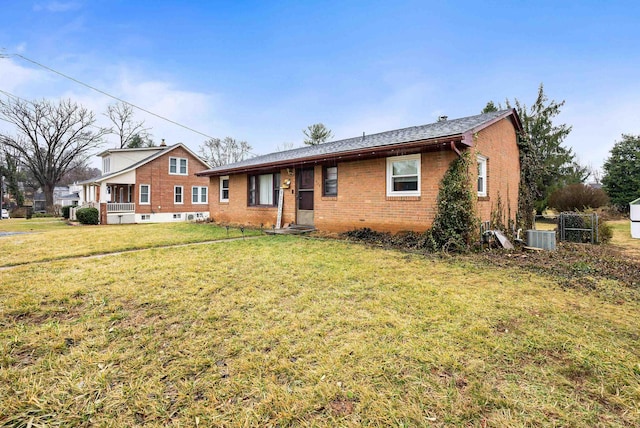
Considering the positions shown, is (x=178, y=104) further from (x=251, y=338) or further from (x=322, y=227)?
(x=251, y=338)

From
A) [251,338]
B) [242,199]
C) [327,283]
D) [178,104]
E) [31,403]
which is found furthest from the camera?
[178,104]

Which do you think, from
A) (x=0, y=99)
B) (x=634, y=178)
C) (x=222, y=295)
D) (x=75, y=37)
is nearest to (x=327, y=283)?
(x=222, y=295)

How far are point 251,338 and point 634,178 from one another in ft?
98.1

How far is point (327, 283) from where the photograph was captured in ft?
14.7

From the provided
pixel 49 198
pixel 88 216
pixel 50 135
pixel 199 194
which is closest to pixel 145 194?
pixel 88 216

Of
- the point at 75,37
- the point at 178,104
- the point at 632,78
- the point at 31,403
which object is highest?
the point at 75,37

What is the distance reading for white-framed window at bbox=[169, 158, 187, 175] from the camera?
22.7 meters

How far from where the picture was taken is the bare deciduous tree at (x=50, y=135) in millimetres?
27094

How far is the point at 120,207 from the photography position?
67.5ft

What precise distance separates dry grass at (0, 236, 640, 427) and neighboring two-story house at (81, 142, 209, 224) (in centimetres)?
1857

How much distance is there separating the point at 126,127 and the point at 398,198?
36.8 meters

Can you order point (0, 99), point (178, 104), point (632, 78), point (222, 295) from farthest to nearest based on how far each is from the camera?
point (0, 99) → point (178, 104) → point (632, 78) → point (222, 295)

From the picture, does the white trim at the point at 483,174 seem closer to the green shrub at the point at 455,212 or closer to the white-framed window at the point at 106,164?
the green shrub at the point at 455,212

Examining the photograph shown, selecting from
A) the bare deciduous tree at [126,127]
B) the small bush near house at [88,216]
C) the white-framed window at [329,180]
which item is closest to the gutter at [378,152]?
the white-framed window at [329,180]
